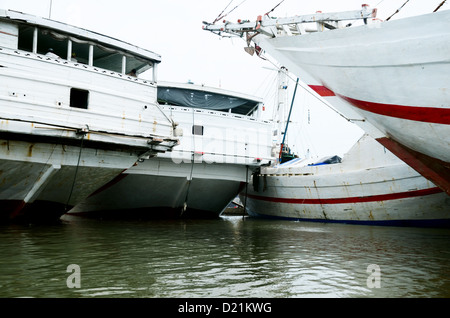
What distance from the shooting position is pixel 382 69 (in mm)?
6957

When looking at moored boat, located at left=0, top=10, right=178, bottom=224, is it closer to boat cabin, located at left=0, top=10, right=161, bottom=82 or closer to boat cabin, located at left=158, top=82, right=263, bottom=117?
boat cabin, located at left=0, top=10, right=161, bottom=82

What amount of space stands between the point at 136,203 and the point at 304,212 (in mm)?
7066

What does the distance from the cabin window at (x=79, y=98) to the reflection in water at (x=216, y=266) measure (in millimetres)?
3884

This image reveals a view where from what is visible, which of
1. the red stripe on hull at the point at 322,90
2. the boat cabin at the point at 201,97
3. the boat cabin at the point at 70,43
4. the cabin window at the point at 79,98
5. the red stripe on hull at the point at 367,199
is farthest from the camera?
the boat cabin at the point at 201,97

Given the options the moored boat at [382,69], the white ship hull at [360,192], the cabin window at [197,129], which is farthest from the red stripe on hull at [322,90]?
the cabin window at [197,129]

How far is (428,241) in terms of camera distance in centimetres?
809

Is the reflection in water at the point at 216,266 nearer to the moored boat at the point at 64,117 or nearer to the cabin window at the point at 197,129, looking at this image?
the moored boat at the point at 64,117

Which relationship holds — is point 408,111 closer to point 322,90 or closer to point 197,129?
point 322,90

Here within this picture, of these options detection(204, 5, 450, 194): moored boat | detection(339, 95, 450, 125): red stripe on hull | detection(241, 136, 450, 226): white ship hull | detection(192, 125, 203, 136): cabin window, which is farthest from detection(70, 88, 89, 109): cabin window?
detection(241, 136, 450, 226): white ship hull

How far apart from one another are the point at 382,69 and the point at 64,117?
775 cm

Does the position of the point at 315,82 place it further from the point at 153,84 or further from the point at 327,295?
the point at 327,295

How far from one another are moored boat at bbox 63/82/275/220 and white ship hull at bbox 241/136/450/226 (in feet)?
6.43

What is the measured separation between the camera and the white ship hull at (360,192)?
37.5ft
